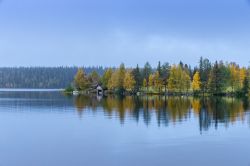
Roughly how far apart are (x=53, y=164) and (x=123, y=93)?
101m

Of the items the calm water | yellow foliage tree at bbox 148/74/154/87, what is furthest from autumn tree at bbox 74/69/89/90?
the calm water

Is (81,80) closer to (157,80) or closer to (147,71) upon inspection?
(147,71)

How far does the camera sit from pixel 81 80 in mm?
136500

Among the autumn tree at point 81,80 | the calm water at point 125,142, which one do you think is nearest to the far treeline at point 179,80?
the autumn tree at point 81,80

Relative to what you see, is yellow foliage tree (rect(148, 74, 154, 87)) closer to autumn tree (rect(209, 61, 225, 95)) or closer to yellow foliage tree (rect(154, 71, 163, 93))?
yellow foliage tree (rect(154, 71, 163, 93))

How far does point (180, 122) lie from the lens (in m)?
40.5

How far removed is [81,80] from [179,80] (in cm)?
3750

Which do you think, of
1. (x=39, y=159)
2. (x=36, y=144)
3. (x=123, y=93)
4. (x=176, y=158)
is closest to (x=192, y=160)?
(x=176, y=158)

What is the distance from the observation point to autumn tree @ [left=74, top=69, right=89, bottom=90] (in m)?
136

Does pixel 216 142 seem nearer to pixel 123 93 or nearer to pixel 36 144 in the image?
pixel 36 144

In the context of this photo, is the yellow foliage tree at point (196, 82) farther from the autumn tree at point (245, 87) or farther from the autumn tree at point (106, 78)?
the autumn tree at point (106, 78)

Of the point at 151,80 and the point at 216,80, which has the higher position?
the point at 151,80

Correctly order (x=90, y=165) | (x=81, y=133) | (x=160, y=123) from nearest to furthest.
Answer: (x=90, y=165) < (x=81, y=133) < (x=160, y=123)

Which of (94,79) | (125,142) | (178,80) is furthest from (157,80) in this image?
(125,142)
